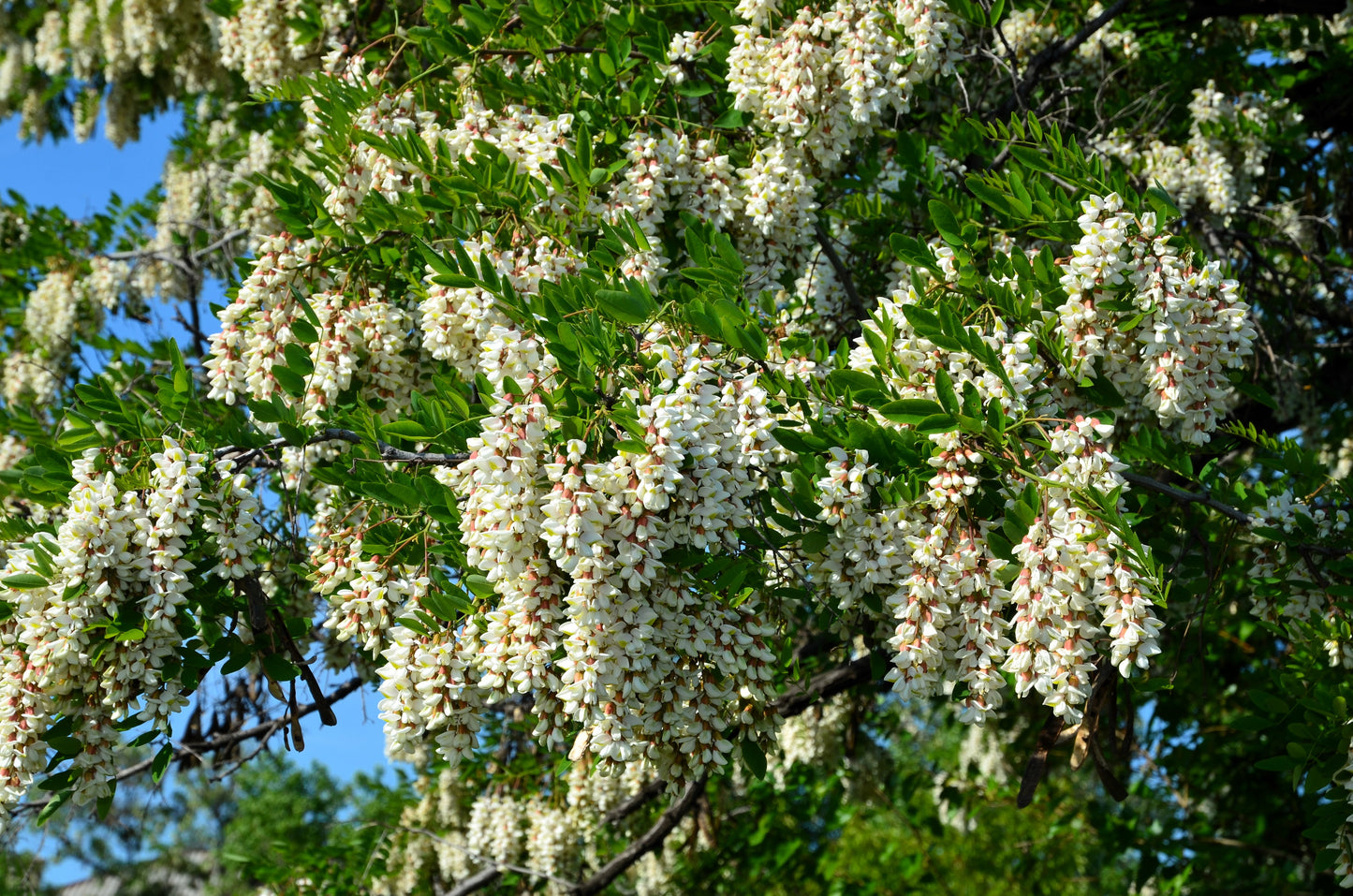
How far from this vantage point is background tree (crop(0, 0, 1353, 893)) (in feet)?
8.33

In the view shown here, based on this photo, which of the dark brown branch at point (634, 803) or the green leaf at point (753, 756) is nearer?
the green leaf at point (753, 756)

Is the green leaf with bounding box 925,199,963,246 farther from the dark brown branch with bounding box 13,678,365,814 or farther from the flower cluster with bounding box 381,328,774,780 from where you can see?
the dark brown branch with bounding box 13,678,365,814

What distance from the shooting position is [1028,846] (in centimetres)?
888

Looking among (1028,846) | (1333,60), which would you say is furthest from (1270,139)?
(1028,846)

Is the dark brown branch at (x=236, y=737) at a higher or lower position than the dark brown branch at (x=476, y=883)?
higher

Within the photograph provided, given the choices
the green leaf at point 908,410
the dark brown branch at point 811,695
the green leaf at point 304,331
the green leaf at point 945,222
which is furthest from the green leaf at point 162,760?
the green leaf at point 945,222

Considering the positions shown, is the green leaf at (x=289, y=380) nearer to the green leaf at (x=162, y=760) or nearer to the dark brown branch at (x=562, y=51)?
the green leaf at (x=162, y=760)

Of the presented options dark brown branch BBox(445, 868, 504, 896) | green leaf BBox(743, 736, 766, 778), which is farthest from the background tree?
dark brown branch BBox(445, 868, 504, 896)

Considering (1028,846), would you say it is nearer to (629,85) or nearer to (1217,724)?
(1217,724)

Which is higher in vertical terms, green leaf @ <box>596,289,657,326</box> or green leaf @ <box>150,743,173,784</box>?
green leaf @ <box>596,289,657,326</box>

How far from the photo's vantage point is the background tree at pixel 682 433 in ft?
8.33

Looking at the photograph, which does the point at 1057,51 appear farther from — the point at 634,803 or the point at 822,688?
the point at 634,803

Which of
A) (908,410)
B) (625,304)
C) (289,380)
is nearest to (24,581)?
(289,380)

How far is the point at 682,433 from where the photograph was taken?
241 centimetres
